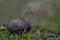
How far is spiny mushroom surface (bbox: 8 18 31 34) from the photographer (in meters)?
2.67

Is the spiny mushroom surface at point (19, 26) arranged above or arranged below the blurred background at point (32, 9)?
below

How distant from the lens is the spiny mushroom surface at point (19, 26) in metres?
2.67

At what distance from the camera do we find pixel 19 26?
268 cm

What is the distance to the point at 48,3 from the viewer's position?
142 inches

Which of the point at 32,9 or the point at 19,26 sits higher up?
the point at 32,9

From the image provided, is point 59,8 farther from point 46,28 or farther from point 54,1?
point 46,28

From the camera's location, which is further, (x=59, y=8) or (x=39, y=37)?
(x=59, y=8)

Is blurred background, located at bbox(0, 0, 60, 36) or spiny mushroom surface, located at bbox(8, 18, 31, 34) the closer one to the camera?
spiny mushroom surface, located at bbox(8, 18, 31, 34)

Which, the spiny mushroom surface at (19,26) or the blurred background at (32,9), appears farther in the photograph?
the blurred background at (32,9)

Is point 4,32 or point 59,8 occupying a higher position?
point 59,8

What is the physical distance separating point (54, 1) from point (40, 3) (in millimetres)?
163

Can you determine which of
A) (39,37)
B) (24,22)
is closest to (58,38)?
(39,37)

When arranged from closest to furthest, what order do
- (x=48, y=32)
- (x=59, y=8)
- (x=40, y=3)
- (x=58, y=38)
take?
1. (x=58, y=38)
2. (x=48, y=32)
3. (x=59, y=8)
4. (x=40, y=3)

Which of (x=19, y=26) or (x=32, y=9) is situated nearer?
(x=19, y=26)
